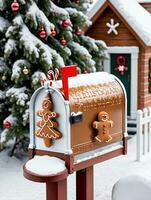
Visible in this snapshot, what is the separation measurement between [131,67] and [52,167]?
23.6 feet

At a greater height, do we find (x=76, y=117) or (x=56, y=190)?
(x=76, y=117)

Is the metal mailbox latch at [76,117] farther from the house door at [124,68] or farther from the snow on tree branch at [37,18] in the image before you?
the house door at [124,68]

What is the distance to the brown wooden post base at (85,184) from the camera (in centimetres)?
521

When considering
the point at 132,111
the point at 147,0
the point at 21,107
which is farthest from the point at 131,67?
the point at 21,107

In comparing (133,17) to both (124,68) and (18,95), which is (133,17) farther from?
(18,95)

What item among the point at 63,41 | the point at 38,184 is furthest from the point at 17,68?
the point at 38,184

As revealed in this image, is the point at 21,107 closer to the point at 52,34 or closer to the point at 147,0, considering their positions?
the point at 52,34

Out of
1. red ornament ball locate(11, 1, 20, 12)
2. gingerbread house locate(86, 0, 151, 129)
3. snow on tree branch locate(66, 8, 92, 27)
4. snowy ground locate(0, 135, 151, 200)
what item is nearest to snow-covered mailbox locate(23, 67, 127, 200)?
snowy ground locate(0, 135, 151, 200)

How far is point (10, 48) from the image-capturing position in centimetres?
777

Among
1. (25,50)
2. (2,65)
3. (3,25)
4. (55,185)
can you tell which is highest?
(3,25)

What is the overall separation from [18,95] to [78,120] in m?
3.46

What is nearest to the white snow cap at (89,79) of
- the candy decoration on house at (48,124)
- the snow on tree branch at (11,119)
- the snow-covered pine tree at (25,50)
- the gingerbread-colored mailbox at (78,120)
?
the gingerbread-colored mailbox at (78,120)

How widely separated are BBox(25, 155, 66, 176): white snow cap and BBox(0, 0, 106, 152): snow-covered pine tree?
3.14 metres

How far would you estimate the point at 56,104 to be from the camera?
446cm
